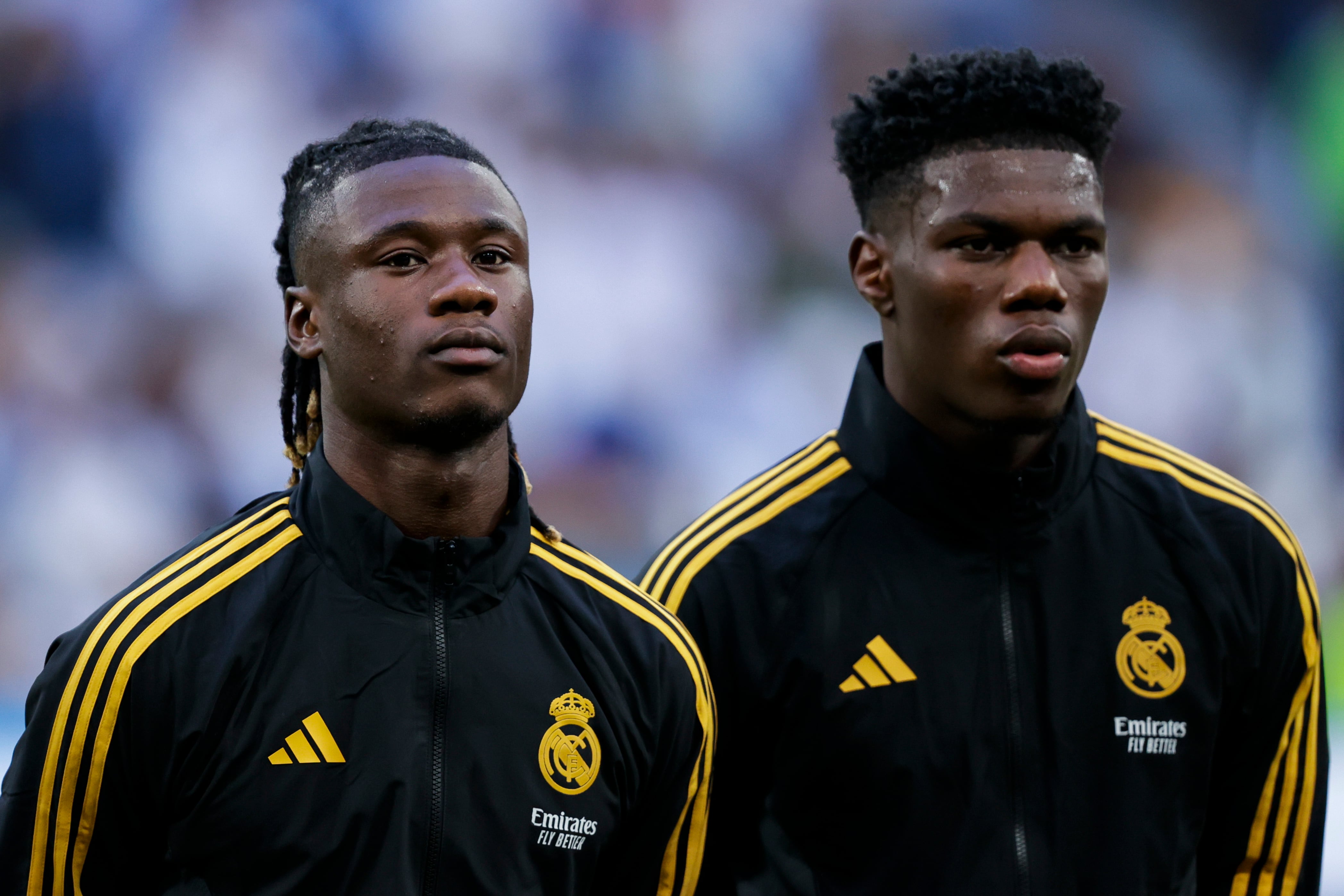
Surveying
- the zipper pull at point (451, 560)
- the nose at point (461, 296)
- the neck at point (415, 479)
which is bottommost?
the zipper pull at point (451, 560)

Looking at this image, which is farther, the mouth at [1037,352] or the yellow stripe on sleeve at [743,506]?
the yellow stripe on sleeve at [743,506]

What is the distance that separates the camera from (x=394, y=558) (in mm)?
2123

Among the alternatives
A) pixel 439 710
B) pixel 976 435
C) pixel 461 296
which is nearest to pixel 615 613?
pixel 439 710

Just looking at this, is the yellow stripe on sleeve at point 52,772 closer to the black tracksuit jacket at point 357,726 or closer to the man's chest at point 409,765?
the black tracksuit jacket at point 357,726

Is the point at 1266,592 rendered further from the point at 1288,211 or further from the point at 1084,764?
the point at 1288,211

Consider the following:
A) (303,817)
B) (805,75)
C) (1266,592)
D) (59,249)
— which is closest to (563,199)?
(805,75)

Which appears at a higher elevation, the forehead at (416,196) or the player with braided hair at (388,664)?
the forehead at (416,196)

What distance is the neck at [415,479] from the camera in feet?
7.25

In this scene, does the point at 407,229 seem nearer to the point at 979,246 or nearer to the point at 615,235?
the point at 979,246

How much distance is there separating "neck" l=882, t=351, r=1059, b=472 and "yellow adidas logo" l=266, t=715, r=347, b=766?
47.3 inches

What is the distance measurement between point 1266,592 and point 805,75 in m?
5.22

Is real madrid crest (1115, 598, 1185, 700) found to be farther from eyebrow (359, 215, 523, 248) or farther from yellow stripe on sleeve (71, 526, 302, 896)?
yellow stripe on sleeve (71, 526, 302, 896)

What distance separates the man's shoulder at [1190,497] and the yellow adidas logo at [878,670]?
55 centimetres

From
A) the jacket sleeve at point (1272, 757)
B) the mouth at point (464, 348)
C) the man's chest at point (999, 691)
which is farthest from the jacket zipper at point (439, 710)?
the jacket sleeve at point (1272, 757)
